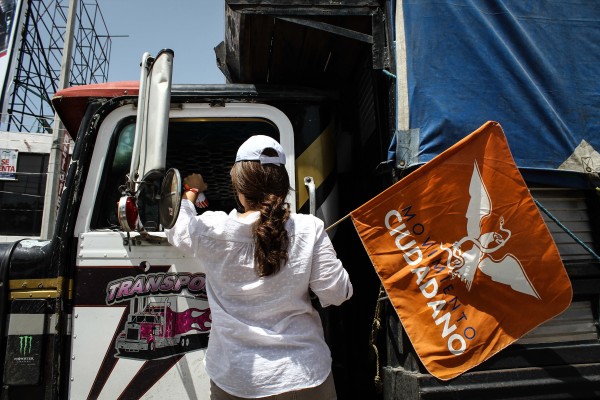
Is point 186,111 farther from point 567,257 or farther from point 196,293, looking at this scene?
point 567,257

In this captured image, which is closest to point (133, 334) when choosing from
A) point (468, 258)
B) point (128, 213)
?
point (128, 213)

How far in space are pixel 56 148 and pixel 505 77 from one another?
892cm

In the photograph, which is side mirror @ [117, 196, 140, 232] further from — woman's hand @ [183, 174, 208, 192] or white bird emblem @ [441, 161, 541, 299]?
white bird emblem @ [441, 161, 541, 299]

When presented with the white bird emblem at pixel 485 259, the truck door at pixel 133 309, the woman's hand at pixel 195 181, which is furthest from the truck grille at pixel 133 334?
the white bird emblem at pixel 485 259

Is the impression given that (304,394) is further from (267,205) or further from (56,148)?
(56,148)

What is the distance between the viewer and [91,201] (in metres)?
2.03

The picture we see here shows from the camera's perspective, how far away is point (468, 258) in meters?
1.66

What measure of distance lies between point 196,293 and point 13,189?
1105 cm

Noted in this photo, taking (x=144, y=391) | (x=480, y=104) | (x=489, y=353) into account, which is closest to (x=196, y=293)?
(x=144, y=391)

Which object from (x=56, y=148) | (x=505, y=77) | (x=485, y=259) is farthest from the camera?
(x=56, y=148)

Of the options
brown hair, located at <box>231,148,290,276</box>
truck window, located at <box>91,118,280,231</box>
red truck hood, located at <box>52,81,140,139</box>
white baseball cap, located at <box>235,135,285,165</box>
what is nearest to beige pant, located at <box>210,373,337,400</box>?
brown hair, located at <box>231,148,290,276</box>

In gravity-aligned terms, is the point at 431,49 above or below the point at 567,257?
above

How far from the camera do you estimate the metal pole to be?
885 centimetres

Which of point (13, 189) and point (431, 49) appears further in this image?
point (13, 189)
